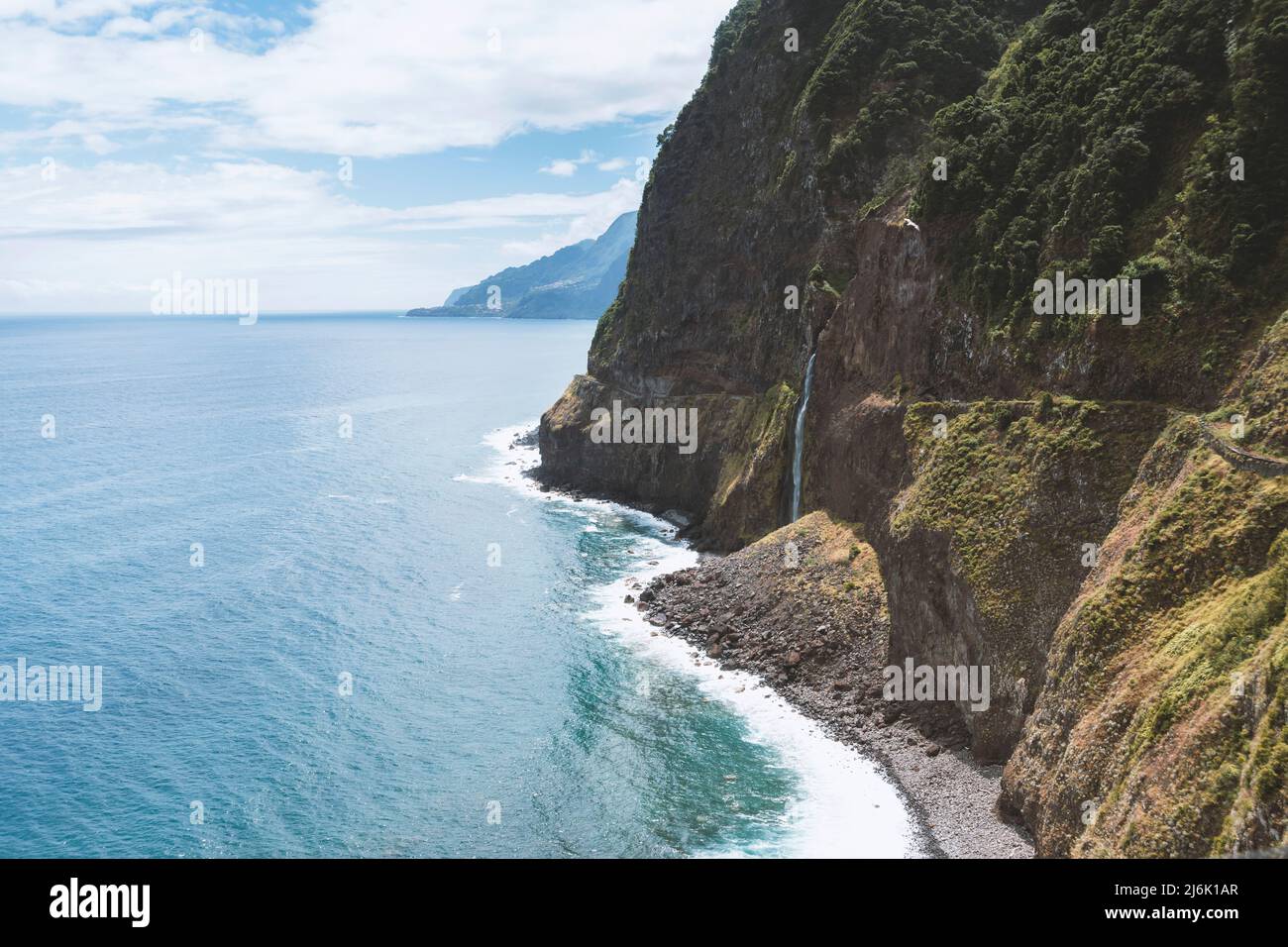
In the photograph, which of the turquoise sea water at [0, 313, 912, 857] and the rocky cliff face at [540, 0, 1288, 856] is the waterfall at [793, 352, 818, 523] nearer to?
the rocky cliff face at [540, 0, 1288, 856]

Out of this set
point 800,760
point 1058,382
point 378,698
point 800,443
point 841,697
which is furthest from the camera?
point 800,443

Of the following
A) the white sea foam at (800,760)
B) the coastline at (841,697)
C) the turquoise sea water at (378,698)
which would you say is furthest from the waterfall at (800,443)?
the turquoise sea water at (378,698)

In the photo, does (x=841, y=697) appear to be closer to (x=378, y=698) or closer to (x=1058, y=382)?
(x=1058, y=382)

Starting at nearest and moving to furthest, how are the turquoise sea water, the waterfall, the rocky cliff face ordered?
the rocky cliff face, the turquoise sea water, the waterfall

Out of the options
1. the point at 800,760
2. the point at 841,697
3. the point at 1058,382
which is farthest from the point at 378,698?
the point at 1058,382

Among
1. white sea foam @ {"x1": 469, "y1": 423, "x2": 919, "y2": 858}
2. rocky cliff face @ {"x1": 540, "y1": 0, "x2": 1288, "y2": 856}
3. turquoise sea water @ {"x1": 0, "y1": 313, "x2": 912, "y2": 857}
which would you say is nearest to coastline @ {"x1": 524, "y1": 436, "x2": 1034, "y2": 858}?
white sea foam @ {"x1": 469, "y1": 423, "x2": 919, "y2": 858}

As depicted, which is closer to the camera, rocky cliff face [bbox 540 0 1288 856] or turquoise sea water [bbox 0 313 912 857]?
rocky cliff face [bbox 540 0 1288 856]
